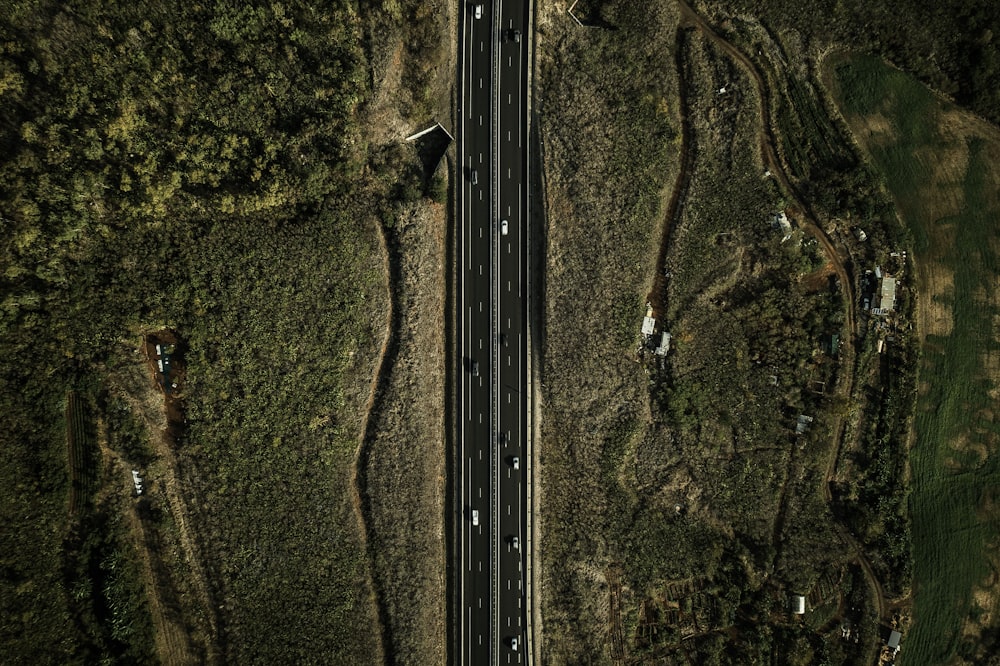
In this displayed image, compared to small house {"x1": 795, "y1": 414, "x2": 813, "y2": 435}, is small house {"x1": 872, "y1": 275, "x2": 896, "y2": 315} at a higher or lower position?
higher

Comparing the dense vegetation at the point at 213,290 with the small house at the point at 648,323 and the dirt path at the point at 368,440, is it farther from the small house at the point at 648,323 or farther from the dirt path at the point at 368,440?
the small house at the point at 648,323

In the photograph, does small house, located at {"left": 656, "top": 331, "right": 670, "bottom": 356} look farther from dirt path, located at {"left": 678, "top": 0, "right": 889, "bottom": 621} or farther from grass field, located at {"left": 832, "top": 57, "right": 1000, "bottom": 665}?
grass field, located at {"left": 832, "top": 57, "right": 1000, "bottom": 665}

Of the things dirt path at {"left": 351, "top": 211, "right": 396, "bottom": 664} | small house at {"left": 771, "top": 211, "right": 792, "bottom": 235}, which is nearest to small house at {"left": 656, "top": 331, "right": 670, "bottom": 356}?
small house at {"left": 771, "top": 211, "right": 792, "bottom": 235}

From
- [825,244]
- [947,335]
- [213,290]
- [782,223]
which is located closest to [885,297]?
[825,244]

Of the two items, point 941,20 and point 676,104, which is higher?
point 941,20

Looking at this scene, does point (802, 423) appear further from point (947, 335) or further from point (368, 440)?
point (368, 440)

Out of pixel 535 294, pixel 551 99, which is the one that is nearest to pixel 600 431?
pixel 535 294

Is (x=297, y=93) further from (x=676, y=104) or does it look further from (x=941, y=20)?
(x=941, y=20)
